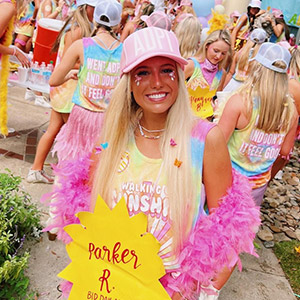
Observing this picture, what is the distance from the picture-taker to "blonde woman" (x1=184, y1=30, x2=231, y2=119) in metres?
3.80

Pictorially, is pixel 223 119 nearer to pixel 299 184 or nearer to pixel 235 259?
pixel 235 259

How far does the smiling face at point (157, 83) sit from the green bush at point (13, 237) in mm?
1274

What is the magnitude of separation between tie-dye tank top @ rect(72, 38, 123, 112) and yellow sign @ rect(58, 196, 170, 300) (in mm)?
1670

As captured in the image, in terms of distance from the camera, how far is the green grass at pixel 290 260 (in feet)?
9.94

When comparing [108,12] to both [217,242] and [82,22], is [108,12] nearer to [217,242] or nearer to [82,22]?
[82,22]

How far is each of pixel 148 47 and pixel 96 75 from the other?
160cm

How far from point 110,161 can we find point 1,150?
3018 millimetres

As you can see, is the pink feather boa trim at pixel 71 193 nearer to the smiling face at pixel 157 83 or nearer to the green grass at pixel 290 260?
the smiling face at pixel 157 83

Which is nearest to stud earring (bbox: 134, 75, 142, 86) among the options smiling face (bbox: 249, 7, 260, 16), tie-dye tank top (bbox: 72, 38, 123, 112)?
tie-dye tank top (bbox: 72, 38, 123, 112)

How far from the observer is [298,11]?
10242mm

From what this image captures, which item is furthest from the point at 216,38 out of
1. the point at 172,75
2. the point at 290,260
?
the point at 172,75

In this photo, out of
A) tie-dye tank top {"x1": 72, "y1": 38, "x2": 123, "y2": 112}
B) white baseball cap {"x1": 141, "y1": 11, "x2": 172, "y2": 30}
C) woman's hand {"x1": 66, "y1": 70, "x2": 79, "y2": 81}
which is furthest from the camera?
white baseball cap {"x1": 141, "y1": 11, "x2": 172, "y2": 30}

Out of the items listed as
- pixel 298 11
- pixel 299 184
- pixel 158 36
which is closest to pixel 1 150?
pixel 158 36

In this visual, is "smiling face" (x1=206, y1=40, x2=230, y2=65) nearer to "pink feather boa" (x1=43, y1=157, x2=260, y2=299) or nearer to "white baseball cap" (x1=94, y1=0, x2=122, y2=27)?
"white baseball cap" (x1=94, y1=0, x2=122, y2=27)
